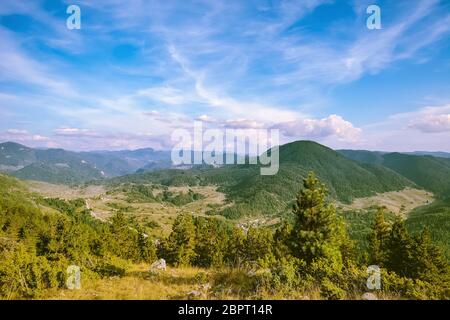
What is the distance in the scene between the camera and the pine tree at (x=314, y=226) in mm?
28422

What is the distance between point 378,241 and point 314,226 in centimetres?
3781

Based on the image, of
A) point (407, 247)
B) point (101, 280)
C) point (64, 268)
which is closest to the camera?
point (64, 268)

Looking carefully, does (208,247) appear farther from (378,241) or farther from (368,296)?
(368,296)

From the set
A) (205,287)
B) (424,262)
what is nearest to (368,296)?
(205,287)

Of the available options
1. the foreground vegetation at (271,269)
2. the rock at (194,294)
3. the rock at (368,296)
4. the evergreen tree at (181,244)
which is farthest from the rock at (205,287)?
the evergreen tree at (181,244)

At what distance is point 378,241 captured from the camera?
6009 cm

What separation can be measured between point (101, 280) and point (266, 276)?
30.3 feet

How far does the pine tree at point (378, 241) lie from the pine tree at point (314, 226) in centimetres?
3214

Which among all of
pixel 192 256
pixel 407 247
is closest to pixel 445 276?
pixel 407 247

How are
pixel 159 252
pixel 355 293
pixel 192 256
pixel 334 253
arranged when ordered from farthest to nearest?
1. pixel 159 252
2. pixel 192 256
3. pixel 334 253
4. pixel 355 293

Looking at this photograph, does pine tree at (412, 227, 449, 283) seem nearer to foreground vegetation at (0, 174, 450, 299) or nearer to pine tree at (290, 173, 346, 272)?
foreground vegetation at (0, 174, 450, 299)

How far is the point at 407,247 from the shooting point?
5306 centimetres
